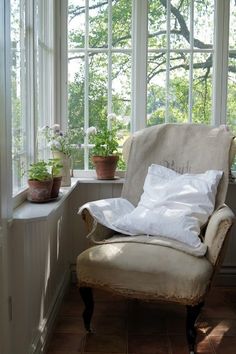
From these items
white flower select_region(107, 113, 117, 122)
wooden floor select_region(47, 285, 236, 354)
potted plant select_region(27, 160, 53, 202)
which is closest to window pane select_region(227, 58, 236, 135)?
white flower select_region(107, 113, 117, 122)

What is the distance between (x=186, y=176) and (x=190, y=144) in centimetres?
25

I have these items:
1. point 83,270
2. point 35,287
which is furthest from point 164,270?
point 35,287

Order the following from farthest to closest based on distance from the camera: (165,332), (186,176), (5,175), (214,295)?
(214,295) < (186,176) < (165,332) < (5,175)

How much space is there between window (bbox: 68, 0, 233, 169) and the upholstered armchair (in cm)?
36

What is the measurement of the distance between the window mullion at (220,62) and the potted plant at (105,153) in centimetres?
74

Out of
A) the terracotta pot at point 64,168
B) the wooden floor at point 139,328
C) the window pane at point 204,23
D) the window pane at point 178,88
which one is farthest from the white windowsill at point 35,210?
the window pane at point 204,23

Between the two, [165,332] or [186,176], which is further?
[186,176]

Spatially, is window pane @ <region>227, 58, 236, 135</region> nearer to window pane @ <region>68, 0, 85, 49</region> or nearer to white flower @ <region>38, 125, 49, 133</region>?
window pane @ <region>68, 0, 85, 49</region>

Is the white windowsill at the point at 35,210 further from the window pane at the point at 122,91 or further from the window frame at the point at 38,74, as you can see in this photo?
the window pane at the point at 122,91

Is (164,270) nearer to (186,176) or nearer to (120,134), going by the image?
(186,176)

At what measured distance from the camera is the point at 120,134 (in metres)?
3.01

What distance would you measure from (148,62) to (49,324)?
1.85 metres

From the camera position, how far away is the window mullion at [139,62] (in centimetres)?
289

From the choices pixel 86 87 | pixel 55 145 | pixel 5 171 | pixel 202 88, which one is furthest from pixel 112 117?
pixel 5 171
